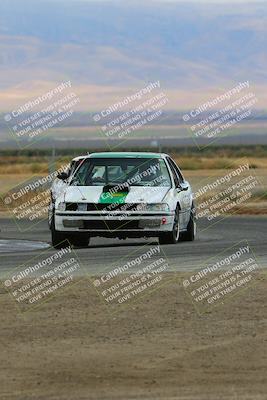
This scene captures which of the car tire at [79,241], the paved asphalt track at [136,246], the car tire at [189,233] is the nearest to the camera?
the paved asphalt track at [136,246]

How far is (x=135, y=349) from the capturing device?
1233cm

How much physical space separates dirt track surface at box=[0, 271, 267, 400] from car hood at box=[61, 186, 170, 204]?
6.35 m

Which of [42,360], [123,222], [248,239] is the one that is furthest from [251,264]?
[42,360]

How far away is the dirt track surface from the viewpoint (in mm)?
10672

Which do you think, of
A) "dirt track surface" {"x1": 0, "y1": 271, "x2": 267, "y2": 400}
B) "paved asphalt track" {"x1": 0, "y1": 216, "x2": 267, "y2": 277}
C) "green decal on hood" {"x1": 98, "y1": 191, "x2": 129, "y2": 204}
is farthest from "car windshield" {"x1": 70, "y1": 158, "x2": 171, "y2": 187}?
"dirt track surface" {"x1": 0, "y1": 271, "x2": 267, "y2": 400}

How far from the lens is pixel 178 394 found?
10453 millimetres

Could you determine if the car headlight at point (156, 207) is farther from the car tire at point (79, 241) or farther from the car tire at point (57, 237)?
the car tire at point (57, 237)

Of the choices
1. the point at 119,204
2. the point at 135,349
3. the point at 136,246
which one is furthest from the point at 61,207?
the point at 135,349

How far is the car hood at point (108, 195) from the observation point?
2214 centimetres

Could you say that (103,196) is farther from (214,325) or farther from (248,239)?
(214,325)

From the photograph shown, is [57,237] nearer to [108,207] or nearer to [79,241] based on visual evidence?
[79,241]

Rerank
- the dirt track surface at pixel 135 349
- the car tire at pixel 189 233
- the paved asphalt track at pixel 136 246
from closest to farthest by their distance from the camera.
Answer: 1. the dirt track surface at pixel 135 349
2. the paved asphalt track at pixel 136 246
3. the car tire at pixel 189 233

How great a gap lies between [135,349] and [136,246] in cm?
1037

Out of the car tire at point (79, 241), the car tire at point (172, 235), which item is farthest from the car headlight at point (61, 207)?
the car tire at point (172, 235)
